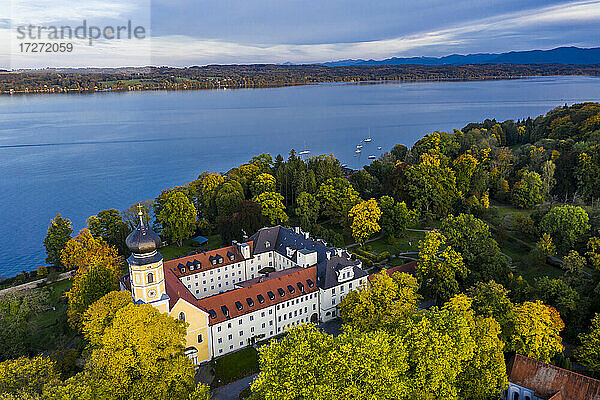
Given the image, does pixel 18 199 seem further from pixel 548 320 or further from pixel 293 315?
pixel 548 320

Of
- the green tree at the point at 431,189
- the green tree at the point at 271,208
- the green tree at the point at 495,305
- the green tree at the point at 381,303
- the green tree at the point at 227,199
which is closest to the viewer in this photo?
the green tree at the point at 381,303

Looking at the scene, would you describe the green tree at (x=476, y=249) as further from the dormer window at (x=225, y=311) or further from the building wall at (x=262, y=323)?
the dormer window at (x=225, y=311)

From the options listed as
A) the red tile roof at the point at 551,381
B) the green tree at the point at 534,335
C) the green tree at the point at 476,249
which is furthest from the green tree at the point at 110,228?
the red tile roof at the point at 551,381

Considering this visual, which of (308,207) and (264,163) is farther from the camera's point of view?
(264,163)

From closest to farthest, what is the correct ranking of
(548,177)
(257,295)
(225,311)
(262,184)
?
(225,311), (257,295), (548,177), (262,184)

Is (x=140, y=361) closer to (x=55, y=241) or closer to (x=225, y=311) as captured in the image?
(x=225, y=311)

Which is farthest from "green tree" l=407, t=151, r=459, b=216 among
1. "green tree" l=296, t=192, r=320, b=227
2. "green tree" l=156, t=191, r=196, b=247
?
"green tree" l=156, t=191, r=196, b=247

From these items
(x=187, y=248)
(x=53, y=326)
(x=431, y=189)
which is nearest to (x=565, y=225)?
(x=431, y=189)
